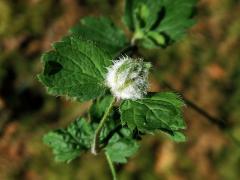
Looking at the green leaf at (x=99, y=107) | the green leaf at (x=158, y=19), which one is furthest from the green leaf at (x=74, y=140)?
the green leaf at (x=158, y=19)

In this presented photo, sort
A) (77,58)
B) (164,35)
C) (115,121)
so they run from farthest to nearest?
1. (164,35)
2. (115,121)
3. (77,58)

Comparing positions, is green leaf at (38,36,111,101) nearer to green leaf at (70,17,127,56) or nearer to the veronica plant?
the veronica plant

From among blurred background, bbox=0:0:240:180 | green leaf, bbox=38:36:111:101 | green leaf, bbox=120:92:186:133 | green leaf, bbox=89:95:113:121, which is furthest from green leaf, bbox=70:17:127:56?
blurred background, bbox=0:0:240:180

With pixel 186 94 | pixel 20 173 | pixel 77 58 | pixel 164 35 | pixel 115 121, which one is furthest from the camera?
pixel 186 94

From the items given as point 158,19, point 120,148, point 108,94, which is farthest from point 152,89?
point 108,94

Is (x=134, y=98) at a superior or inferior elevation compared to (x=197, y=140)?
superior

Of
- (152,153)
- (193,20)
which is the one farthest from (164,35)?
(152,153)

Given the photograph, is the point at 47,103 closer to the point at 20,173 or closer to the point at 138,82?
the point at 20,173
